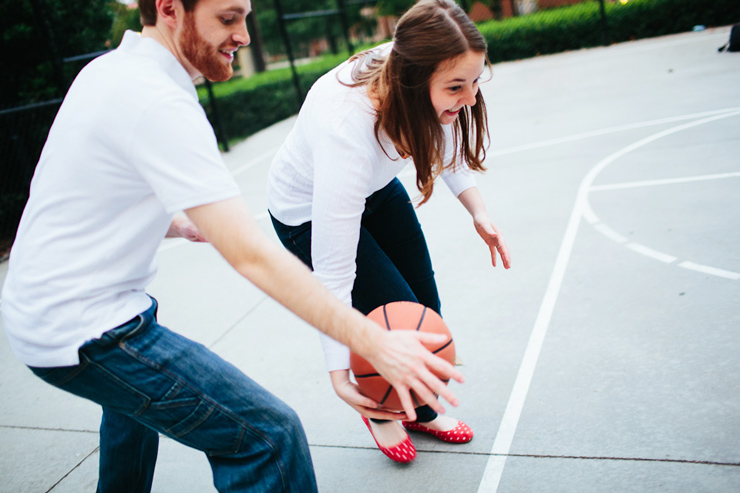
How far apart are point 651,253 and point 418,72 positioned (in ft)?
9.43

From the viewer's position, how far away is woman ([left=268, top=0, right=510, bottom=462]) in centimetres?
197

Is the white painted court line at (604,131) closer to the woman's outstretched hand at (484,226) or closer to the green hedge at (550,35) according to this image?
the woman's outstretched hand at (484,226)

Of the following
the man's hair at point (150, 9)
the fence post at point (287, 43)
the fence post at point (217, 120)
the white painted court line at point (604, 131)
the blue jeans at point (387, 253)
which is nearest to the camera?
the man's hair at point (150, 9)

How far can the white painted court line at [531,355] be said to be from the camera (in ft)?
8.34

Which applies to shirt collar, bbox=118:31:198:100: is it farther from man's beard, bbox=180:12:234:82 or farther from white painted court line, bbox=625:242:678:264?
white painted court line, bbox=625:242:678:264

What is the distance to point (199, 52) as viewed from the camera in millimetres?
1619

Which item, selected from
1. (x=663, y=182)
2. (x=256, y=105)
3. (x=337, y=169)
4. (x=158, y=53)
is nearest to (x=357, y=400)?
(x=337, y=169)

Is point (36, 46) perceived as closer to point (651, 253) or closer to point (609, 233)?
point (609, 233)

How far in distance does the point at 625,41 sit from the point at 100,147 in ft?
54.4

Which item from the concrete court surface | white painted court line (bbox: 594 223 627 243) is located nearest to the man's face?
the concrete court surface

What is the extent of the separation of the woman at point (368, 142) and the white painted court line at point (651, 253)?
86.7 inches

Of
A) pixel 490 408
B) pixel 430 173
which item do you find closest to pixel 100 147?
pixel 430 173

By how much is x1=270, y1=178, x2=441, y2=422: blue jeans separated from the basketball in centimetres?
24

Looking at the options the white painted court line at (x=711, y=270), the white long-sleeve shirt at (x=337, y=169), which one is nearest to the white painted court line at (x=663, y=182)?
the white painted court line at (x=711, y=270)
